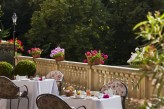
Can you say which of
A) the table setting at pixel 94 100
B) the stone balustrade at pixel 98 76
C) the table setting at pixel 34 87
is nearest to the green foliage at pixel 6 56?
the stone balustrade at pixel 98 76

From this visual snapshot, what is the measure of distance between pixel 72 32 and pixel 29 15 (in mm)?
5150

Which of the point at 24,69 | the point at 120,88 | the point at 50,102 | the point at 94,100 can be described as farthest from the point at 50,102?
the point at 24,69

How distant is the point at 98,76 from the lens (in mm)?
9211

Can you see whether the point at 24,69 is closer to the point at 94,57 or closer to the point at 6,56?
the point at 94,57

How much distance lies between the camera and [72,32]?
87.4 ft

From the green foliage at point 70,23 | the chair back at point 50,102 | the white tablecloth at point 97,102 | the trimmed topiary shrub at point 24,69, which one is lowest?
the white tablecloth at point 97,102

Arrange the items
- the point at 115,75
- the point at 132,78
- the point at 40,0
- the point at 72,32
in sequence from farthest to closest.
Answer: the point at 40,0 → the point at 72,32 → the point at 115,75 → the point at 132,78

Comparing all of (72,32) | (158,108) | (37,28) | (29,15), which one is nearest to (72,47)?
(72,32)

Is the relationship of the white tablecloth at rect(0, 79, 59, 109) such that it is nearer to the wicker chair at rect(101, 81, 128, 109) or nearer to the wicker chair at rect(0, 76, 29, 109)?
the wicker chair at rect(0, 76, 29, 109)

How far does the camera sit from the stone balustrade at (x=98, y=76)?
7.47m

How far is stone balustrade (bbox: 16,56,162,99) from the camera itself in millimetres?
7469

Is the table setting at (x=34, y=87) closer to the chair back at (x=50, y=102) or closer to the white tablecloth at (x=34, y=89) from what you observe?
the white tablecloth at (x=34, y=89)

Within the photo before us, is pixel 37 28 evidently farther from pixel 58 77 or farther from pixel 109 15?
pixel 58 77

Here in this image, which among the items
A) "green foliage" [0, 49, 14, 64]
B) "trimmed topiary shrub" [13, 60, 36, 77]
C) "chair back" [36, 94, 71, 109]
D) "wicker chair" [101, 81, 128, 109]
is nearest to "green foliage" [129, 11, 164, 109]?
"chair back" [36, 94, 71, 109]
